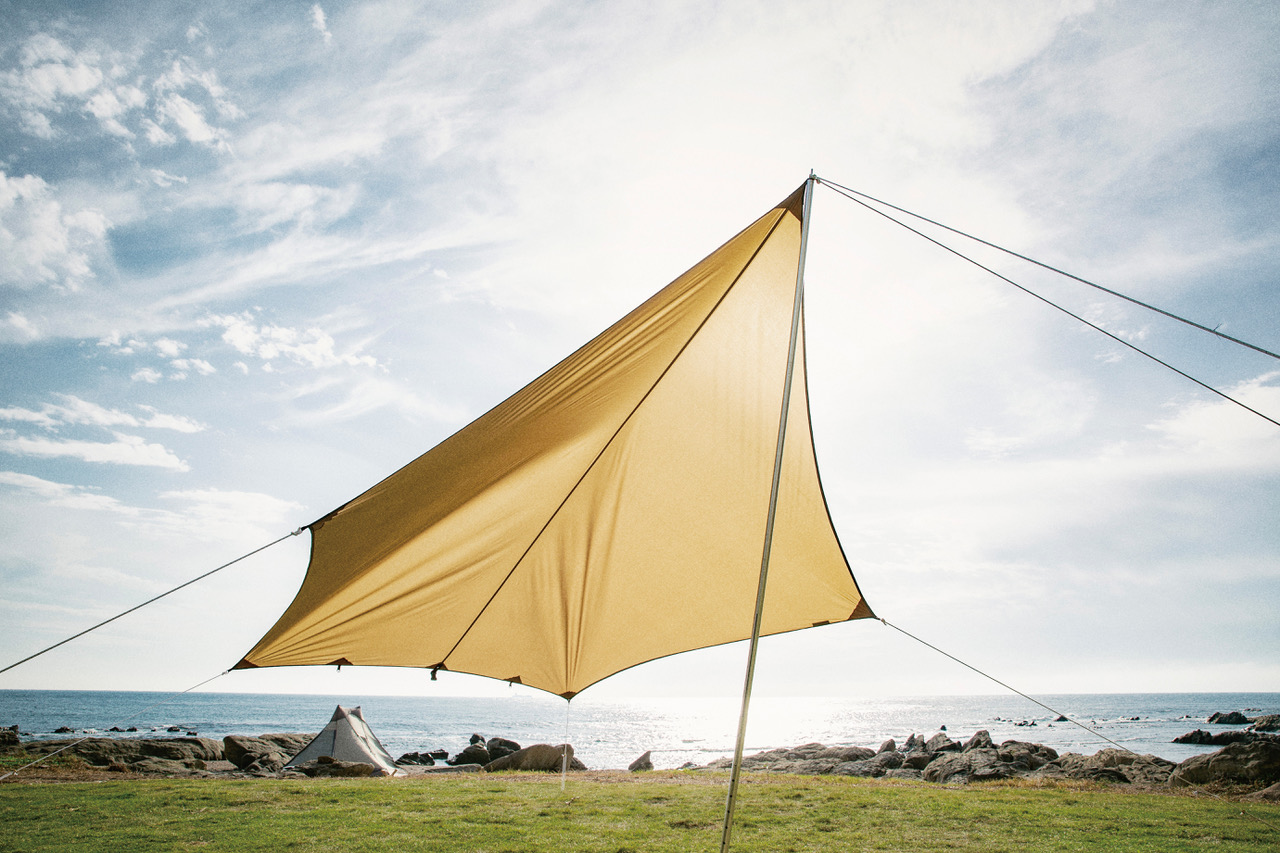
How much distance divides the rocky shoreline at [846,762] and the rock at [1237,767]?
1cm

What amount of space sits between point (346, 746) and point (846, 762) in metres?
12.1

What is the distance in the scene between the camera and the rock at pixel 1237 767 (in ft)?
34.6

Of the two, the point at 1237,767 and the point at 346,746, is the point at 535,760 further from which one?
the point at 1237,767

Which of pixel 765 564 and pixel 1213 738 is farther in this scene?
pixel 1213 738

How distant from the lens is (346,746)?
12281 millimetres

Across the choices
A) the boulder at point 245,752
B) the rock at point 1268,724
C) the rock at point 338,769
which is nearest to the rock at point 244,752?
the boulder at point 245,752

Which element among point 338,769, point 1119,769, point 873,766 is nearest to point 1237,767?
point 1119,769

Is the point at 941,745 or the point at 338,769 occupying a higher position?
the point at 338,769

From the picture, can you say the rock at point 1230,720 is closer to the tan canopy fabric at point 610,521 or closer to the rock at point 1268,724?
the rock at point 1268,724

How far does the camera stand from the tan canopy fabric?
12.4 feet

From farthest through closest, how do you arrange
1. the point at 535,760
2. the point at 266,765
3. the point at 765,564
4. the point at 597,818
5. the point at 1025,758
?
the point at 1025,758 < the point at 266,765 < the point at 535,760 < the point at 597,818 < the point at 765,564

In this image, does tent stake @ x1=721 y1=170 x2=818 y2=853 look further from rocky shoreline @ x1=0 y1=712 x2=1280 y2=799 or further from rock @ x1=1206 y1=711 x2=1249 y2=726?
rock @ x1=1206 y1=711 x2=1249 y2=726

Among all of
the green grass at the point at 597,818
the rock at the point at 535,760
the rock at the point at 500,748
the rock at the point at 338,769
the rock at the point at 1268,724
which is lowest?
the rock at the point at 1268,724

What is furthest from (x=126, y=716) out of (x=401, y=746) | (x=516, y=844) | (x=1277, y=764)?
(x=1277, y=764)
